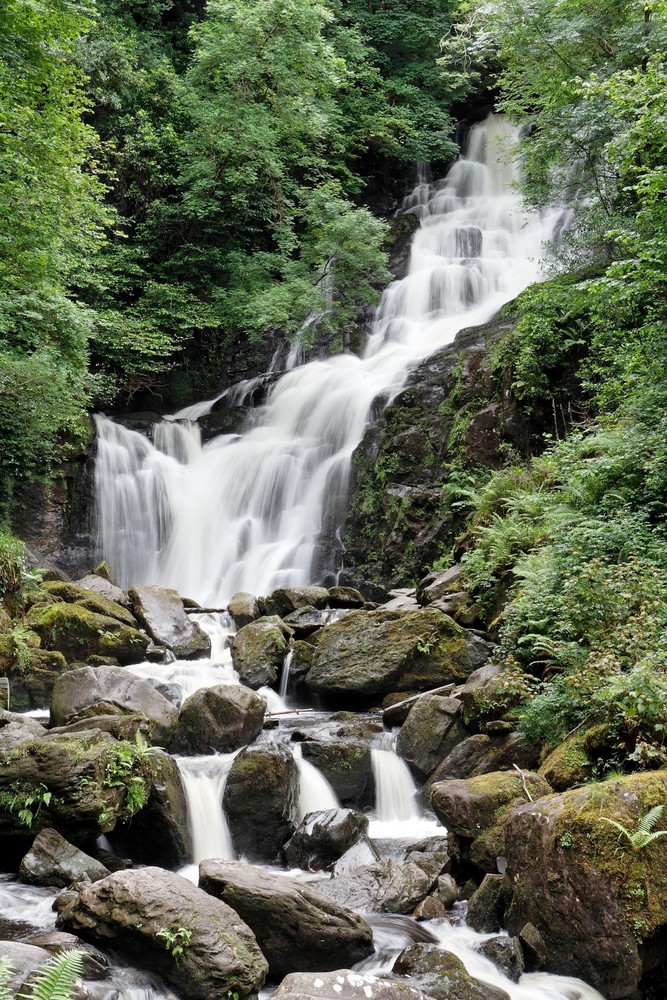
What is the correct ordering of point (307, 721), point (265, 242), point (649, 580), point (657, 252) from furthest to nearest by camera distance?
point (265, 242)
point (307, 721)
point (657, 252)
point (649, 580)

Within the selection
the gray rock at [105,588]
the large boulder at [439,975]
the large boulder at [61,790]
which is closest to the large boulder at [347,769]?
the large boulder at [61,790]

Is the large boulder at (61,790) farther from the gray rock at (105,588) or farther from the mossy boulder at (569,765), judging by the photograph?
the gray rock at (105,588)

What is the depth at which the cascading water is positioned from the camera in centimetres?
1762

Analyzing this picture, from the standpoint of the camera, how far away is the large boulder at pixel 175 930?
491cm

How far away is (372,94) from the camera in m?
30.4

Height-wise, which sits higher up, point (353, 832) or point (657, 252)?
point (657, 252)

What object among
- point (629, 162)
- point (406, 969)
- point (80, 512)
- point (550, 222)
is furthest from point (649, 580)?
point (550, 222)

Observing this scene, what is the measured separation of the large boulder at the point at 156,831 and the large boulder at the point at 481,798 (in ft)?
8.50

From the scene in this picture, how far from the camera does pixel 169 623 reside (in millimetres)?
12984

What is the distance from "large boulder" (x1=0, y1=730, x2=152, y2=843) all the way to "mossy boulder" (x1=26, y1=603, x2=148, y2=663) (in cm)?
481

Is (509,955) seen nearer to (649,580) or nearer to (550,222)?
(649,580)

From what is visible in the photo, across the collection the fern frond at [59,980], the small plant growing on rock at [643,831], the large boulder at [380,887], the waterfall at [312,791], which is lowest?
the waterfall at [312,791]

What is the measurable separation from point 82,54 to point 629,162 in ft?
56.7

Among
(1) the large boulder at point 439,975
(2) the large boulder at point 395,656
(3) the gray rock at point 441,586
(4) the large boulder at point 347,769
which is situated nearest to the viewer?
(1) the large boulder at point 439,975
